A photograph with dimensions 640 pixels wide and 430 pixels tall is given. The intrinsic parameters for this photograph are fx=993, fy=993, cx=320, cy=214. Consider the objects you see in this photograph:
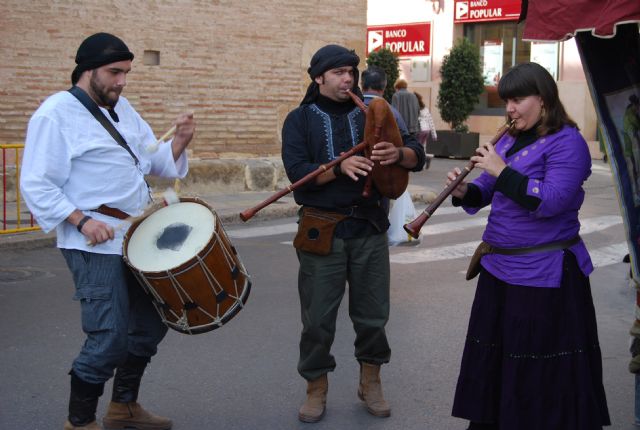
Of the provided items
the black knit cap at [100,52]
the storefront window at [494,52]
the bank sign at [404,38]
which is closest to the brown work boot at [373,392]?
the black knit cap at [100,52]

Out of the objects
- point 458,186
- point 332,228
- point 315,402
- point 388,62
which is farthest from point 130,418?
Result: point 388,62

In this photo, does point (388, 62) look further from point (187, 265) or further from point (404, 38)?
point (187, 265)

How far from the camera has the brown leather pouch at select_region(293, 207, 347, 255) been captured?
486cm

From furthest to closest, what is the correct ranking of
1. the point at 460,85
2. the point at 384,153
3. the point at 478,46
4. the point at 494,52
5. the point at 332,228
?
1. the point at 478,46
2. the point at 494,52
3. the point at 460,85
4. the point at 332,228
5. the point at 384,153

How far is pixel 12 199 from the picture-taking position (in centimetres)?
1213

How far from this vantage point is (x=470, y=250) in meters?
10.3

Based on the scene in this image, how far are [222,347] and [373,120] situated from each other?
7.60ft

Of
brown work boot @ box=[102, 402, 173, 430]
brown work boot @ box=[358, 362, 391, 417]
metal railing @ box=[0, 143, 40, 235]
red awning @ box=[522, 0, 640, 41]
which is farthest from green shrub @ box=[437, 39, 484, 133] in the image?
brown work boot @ box=[102, 402, 173, 430]

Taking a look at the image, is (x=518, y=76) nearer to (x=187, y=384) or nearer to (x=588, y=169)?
(x=588, y=169)

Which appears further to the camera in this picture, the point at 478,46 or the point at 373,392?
the point at 478,46

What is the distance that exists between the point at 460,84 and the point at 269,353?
60.7ft

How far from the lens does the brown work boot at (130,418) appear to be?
475 cm

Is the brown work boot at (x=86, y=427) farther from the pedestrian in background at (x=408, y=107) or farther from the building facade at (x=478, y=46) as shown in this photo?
the building facade at (x=478, y=46)

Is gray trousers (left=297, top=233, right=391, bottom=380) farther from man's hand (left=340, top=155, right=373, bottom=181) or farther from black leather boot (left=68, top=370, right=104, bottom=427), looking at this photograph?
black leather boot (left=68, top=370, right=104, bottom=427)
